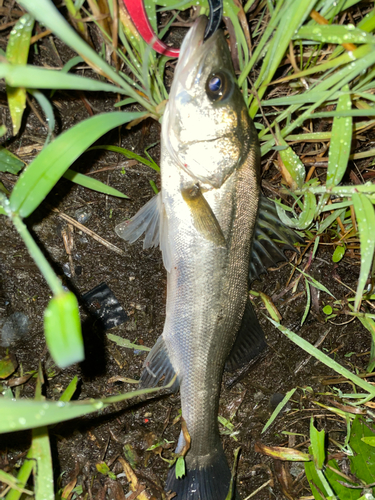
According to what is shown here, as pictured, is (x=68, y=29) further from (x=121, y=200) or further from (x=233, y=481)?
(x=233, y=481)

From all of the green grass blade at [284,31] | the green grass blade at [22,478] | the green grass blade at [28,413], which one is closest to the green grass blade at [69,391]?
the green grass blade at [22,478]

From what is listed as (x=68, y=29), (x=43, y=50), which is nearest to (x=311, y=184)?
(x=68, y=29)

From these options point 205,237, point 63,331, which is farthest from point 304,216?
point 63,331

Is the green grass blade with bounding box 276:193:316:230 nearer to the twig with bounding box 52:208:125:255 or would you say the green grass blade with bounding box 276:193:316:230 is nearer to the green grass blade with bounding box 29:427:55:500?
the twig with bounding box 52:208:125:255

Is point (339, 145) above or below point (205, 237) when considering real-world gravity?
above

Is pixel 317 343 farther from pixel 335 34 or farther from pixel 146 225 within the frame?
pixel 335 34

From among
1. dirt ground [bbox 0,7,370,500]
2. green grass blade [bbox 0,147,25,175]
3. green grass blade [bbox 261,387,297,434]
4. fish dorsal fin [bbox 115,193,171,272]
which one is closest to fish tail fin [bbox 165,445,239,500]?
dirt ground [bbox 0,7,370,500]

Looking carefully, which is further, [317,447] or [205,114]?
[317,447]

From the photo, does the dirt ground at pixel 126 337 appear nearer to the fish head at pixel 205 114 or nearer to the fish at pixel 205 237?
the fish at pixel 205 237
